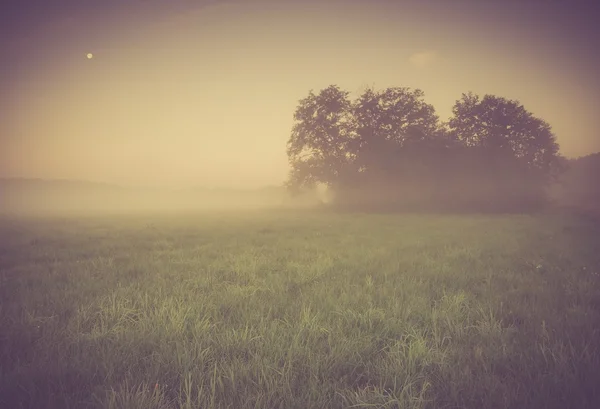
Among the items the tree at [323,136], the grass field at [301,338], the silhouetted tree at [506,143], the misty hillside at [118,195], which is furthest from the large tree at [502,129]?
the misty hillside at [118,195]

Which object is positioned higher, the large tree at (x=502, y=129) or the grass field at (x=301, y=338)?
the large tree at (x=502, y=129)

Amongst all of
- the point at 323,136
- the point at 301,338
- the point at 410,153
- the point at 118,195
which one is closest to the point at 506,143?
the point at 410,153

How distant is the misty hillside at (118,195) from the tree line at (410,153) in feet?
263

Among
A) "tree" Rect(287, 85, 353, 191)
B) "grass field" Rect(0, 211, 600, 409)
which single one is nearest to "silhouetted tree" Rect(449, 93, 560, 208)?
"tree" Rect(287, 85, 353, 191)

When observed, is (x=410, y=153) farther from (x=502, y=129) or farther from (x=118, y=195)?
(x=118, y=195)

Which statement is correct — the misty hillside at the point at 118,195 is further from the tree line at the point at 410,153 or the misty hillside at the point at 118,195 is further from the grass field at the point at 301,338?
the grass field at the point at 301,338

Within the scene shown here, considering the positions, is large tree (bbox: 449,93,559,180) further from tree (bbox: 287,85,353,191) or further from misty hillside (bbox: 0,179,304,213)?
misty hillside (bbox: 0,179,304,213)

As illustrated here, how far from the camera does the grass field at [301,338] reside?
220 centimetres

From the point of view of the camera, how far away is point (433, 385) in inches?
92.4

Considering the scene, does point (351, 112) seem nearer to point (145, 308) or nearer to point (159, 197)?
point (145, 308)

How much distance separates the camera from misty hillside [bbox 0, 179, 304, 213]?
124 m

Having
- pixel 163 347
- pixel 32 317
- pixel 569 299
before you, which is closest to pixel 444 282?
pixel 569 299

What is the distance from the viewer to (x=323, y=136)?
36156mm

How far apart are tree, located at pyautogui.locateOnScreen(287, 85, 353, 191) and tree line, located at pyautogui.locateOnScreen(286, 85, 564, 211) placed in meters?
0.14
